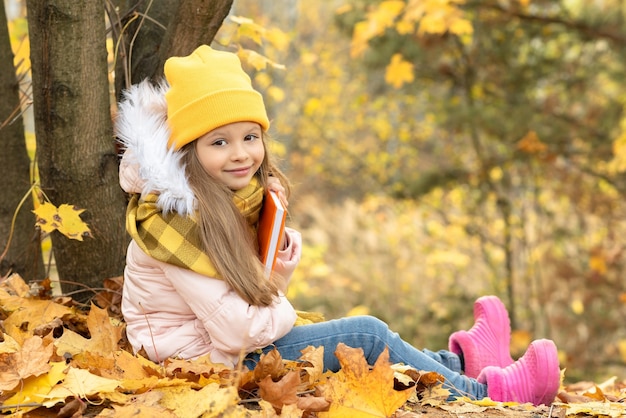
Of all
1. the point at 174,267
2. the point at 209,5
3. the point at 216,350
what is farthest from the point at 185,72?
the point at 216,350

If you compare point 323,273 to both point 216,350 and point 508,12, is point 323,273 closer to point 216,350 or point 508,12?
point 508,12

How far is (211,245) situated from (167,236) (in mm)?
138

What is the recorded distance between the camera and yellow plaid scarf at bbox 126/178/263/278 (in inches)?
79.9

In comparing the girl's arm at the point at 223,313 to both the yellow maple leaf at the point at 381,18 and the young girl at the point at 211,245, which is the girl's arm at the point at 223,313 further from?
the yellow maple leaf at the point at 381,18

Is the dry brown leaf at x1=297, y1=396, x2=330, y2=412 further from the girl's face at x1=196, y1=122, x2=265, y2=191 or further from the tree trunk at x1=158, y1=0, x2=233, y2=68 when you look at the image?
the tree trunk at x1=158, y1=0, x2=233, y2=68

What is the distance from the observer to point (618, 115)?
240 inches

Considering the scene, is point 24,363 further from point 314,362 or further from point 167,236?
point 314,362

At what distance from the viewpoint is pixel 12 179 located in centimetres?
270

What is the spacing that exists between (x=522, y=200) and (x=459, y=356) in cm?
454

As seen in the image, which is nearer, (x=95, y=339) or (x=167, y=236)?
(x=167, y=236)

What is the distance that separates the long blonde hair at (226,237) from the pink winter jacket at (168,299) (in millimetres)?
39

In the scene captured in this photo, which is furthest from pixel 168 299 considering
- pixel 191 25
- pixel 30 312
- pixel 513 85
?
pixel 513 85

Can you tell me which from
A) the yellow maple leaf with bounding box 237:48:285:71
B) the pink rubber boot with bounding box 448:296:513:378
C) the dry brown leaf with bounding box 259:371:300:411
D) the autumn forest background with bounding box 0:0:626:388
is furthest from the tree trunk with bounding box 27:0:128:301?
the autumn forest background with bounding box 0:0:626:388

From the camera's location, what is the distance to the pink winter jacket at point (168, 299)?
2.04 m
